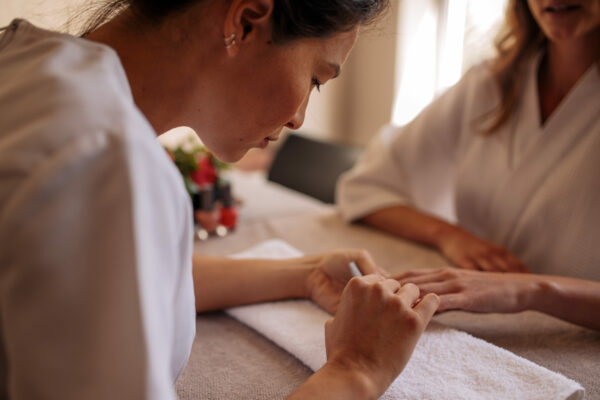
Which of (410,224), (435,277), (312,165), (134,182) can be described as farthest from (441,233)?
(312,165)

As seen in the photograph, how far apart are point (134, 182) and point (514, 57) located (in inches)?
40.9

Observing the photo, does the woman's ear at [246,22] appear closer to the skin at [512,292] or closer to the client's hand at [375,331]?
the client's hand at [375,331]

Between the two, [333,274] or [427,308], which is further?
[333,274]

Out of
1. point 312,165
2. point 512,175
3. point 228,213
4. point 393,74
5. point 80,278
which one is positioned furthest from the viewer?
point 393,74

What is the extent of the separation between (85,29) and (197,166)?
2.00ft

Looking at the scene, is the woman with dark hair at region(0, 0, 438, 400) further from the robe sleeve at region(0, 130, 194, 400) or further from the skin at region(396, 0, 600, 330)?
the skin at region(396, 0, 600, 330)

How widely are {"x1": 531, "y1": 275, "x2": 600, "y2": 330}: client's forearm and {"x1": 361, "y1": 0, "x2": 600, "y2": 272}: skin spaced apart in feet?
0.61

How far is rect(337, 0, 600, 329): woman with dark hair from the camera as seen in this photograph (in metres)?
0.76

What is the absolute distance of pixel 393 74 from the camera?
2.81m

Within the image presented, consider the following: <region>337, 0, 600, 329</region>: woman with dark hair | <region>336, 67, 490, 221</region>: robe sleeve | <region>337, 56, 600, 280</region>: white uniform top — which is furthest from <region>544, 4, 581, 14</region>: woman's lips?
<region>336, 67, 490, 221</region>: robe sleeve

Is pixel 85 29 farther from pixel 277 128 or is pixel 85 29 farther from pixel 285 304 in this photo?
pixel 285 304

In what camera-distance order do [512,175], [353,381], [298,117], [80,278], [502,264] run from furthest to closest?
1. [512,175]
2. [502,264]
3. [298,117]
4. [353,381]
5. [80,278]

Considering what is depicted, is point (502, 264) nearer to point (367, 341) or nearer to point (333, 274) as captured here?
point (333, 274)

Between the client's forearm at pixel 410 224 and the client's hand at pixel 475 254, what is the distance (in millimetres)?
23
